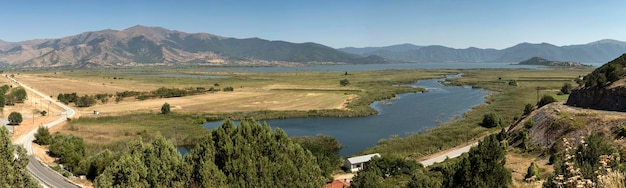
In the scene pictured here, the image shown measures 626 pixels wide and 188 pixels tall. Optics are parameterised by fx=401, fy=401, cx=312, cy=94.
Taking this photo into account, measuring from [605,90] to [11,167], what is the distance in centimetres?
5534

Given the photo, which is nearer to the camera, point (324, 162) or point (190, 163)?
point (190, 163)

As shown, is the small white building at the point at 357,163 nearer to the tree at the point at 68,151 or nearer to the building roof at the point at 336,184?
the building roof at the point at 336,184

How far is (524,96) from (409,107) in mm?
32025

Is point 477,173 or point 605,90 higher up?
point 605,90

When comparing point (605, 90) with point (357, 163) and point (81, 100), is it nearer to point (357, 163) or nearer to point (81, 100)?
point (357, 163)

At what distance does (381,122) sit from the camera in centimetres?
7106

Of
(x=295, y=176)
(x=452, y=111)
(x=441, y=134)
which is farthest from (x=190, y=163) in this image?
(x=452, y=111)

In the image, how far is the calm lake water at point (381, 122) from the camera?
59.8m

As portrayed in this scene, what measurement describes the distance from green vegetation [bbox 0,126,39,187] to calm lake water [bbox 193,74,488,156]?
35984 mm

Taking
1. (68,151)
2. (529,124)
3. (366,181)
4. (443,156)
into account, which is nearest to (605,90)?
(529,124)

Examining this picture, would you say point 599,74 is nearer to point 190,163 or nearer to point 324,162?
point 324,162

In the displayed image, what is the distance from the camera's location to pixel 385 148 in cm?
5041

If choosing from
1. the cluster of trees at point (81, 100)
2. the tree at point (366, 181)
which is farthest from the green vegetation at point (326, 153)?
the cluster of trees at point (81, 100)

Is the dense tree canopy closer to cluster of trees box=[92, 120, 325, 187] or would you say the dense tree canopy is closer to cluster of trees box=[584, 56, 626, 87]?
cluster of trees box=[92, 120, 325, 187]
